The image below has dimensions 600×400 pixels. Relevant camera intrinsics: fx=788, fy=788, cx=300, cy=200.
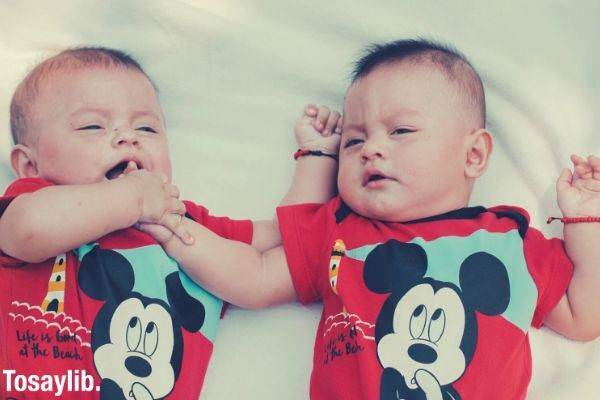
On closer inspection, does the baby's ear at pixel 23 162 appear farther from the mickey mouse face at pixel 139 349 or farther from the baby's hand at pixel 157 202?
the mickey mouse face at pixel 139 349

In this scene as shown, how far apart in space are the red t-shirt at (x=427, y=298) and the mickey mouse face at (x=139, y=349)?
10.6 inches

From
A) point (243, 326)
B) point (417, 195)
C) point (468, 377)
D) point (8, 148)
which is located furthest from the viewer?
point (8, 148)

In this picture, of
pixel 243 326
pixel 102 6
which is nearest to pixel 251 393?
Result: pixel 243 326

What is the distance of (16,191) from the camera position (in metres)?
1.44

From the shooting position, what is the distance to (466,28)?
5.81 ft

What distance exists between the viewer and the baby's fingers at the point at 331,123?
5.50ft

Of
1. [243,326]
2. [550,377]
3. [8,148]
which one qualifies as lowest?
[550,377]

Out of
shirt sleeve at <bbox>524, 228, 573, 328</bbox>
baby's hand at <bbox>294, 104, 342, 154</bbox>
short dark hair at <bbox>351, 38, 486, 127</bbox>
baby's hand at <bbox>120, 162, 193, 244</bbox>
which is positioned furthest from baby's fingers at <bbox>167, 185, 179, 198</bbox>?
shirt sleeve at <bbox>524, 228, 573, 328</bbox>

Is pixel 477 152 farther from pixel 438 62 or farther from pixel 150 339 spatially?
pixel 150 339

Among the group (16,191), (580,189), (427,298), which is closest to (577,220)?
(580,189)

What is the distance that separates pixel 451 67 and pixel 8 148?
94 centimetres

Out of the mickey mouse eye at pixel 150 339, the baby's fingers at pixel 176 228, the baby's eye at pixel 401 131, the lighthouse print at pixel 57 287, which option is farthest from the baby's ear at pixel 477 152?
the lighthouse print at pixel 57 287

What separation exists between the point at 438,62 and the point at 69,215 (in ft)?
2.43

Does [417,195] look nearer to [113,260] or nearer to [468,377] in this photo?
[468,377]
